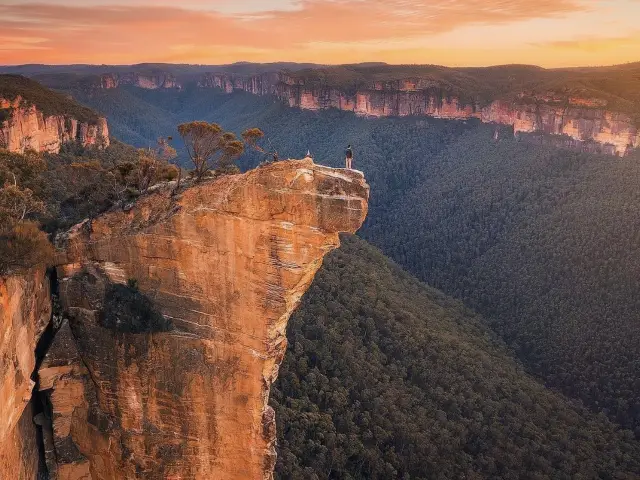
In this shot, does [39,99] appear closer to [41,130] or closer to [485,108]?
[41,130]

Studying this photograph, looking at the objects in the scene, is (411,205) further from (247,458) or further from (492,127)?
(247,458)

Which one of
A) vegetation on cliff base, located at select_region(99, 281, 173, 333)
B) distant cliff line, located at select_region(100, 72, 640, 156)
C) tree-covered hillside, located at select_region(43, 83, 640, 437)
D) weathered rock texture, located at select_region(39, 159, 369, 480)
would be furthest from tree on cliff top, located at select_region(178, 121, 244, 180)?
distant cliff line, located at select_region(100, 72, 640, 156)

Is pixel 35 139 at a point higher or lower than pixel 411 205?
higher

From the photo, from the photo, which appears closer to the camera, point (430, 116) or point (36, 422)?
point (36, 422)

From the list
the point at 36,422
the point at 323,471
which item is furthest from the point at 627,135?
the point at 36,422

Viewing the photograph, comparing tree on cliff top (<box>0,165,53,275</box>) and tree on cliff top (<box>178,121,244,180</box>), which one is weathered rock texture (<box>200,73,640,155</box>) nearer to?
tree on cliff top (<box>178,121,244,180</box>)

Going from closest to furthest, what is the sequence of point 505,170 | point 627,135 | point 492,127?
1. point 627,135
2. point 505,170
3. point 492,127

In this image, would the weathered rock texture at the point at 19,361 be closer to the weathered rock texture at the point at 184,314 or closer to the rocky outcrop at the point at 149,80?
the weathered rock texture at the point at 184,314
